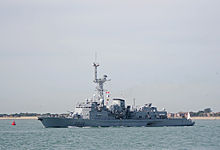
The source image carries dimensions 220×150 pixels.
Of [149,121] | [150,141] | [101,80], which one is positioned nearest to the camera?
[150,141]

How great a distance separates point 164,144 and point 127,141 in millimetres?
5476

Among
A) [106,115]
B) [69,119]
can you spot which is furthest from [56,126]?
Result: [106,115]

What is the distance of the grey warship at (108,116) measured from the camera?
80.3 m

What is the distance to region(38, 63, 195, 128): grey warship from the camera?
8029 cm

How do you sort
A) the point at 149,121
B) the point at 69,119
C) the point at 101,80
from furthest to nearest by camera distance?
the point at 149,121 → the point at 101,80 → the point at 69,119

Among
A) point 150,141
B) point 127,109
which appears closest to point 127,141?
point 150,141

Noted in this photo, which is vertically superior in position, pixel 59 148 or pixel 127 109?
pixel 127 109

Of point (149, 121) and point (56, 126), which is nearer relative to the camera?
point (56, 126)

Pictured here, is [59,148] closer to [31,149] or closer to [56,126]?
[31,149]

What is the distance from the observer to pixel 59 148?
4903 cm

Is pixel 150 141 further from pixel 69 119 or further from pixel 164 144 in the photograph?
pixel 69 119

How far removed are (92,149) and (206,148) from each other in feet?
41.9

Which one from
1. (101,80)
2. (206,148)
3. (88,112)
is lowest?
(206,148)

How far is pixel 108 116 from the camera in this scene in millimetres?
84562
